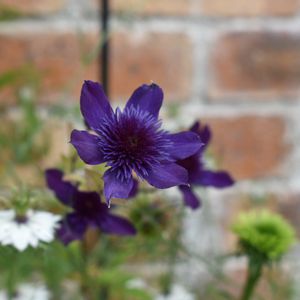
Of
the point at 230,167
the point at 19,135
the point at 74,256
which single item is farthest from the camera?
the point at 230,167

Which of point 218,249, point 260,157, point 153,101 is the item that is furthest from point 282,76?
point 153,101

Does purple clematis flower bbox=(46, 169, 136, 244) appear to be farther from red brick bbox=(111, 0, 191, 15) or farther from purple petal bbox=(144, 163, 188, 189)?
red brick bbox=(111, 0, 191, 15)

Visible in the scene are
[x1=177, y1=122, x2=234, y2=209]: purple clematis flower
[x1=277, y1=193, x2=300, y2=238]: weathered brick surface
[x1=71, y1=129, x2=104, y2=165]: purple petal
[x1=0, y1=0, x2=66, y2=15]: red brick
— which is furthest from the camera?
[x1=277, y1=193, x2=300, y2=238]: weathered brick surface

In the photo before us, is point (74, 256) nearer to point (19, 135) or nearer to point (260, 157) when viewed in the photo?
point (19, 135)

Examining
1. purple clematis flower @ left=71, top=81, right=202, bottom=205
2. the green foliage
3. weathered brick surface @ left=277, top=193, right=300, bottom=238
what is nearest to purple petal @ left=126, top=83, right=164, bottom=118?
purple clematis flower @ left=71, top=81, right=202, bottom=205

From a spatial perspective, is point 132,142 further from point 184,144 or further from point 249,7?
point 249,7

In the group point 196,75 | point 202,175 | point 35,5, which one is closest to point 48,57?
point 35,5

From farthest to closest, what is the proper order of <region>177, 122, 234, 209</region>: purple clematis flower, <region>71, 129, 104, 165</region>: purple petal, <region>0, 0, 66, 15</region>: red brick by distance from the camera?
1. <region>0, 0, 66, 15</region>: red brick
2. <region>177, 122, 234, 209</region>: purple clematis flower
3. <region>71, 129, 104, 165</region>: purple petal

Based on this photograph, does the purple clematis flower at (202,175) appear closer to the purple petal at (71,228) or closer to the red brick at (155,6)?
the purple petal at (71,228)
